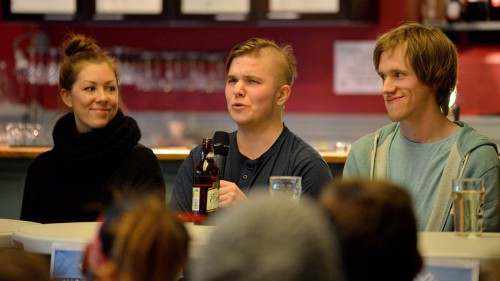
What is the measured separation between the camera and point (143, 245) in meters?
1.31

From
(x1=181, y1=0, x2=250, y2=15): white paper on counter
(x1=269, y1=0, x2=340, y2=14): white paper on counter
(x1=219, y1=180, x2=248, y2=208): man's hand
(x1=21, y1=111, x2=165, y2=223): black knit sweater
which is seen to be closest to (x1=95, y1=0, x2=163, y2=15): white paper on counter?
(x1=181, y1=0, x2=250, y2=15): white paper on counter

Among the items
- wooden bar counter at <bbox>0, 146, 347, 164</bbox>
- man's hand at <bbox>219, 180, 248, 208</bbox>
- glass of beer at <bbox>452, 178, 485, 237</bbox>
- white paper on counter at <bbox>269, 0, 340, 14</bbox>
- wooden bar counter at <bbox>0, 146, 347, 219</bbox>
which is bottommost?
wooden bar counter at <bbox>0, 146, 347, 219</bbox>

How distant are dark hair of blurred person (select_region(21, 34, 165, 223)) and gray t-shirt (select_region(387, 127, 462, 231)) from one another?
→ 962mm

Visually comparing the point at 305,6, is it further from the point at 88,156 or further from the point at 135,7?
the point at 88,156

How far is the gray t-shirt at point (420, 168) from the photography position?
2.87 meters

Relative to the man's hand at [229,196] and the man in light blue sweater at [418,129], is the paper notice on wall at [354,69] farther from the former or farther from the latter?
the man's hand at [229,196]

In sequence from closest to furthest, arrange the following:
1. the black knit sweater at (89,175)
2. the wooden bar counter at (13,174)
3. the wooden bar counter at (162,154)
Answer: the black knit sweater at (89,175), the wooden bar counter at (162,154), the wooden bar counter at (13,174)

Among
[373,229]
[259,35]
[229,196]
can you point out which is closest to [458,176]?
[229,196]

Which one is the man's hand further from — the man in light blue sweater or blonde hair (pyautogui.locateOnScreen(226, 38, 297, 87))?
blonde hair (pyautogui.locateOnScreen(226, 38, 297, 87))

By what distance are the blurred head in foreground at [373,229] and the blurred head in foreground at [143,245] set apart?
0.79 ft

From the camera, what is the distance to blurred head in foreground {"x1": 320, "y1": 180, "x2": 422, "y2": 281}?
1411mm

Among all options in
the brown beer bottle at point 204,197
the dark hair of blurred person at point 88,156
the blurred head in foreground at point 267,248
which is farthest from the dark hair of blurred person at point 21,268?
A: the dark hair of blurred person at point 88,156

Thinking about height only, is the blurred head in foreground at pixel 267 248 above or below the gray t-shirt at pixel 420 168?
above

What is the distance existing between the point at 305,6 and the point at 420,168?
145 inches
